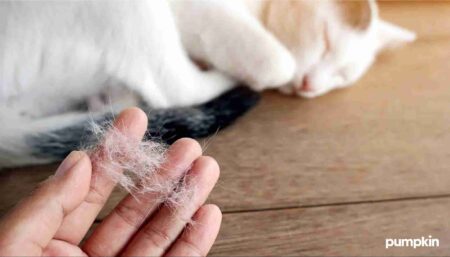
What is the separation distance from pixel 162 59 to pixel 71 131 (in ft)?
0.69

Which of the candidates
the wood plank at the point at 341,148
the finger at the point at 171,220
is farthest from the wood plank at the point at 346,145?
the finger at the point at 171,220

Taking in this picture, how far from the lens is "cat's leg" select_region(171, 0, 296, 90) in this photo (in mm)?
1120

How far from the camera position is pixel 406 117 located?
124cm

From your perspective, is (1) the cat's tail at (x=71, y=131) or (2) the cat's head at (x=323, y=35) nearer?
(1) the cat's tail at (x=71, y=131)

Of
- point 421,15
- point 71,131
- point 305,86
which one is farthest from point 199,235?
point 421,15

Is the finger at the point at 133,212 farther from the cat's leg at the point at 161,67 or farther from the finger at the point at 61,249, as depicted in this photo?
the cat's leg at the point at 161,67

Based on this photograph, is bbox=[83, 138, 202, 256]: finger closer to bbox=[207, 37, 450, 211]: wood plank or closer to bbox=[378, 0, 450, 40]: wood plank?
bbox=[207, 37, 450, 211]: wood plank

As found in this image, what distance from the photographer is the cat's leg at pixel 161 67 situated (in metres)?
0.98

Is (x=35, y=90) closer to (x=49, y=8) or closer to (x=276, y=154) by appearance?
(x=49, y=8)

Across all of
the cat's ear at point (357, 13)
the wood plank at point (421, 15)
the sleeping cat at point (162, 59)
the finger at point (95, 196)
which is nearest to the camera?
the finger at point (95, 196)

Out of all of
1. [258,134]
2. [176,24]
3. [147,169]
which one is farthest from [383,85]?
[147,169]

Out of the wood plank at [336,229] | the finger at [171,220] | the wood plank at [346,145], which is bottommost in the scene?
the wood plank at [336,229]

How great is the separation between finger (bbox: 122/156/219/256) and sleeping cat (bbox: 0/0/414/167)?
0.19 m

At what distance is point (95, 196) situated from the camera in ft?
2.65
